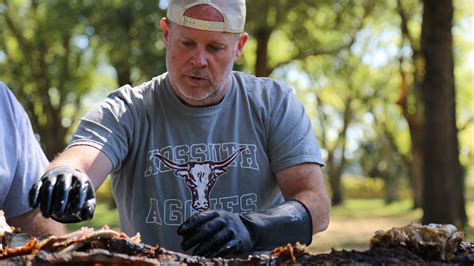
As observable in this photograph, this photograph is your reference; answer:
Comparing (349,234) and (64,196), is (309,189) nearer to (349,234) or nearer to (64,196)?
(64,196)

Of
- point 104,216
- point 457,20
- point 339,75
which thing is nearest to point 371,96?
point 339,75

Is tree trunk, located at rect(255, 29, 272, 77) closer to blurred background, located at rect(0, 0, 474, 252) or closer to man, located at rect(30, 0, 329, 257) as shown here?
blurred background, located at rect(0, 0, 474, 252)

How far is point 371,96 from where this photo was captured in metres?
37.0

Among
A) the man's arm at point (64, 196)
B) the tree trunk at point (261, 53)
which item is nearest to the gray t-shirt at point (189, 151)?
the man's arm at point (64, 196)

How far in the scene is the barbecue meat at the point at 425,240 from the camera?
2.38 m

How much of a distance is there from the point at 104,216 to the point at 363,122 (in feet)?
71.3

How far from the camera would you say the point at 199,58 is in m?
3.47

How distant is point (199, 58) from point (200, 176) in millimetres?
597

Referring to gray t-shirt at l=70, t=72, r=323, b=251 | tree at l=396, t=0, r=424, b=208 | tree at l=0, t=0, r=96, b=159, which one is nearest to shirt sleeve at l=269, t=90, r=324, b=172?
gray t-shirt at l=70, t=72, r=323, b=251

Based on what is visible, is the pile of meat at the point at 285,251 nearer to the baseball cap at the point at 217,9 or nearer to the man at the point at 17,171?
A: the man at the point at 17,171

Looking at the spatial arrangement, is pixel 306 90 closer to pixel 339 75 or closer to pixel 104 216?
pixel 339 75

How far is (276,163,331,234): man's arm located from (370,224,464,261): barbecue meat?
2.71ft

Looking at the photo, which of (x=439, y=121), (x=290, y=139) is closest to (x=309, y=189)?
(x=290, y=139)

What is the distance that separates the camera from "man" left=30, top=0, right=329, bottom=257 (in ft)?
11.3
